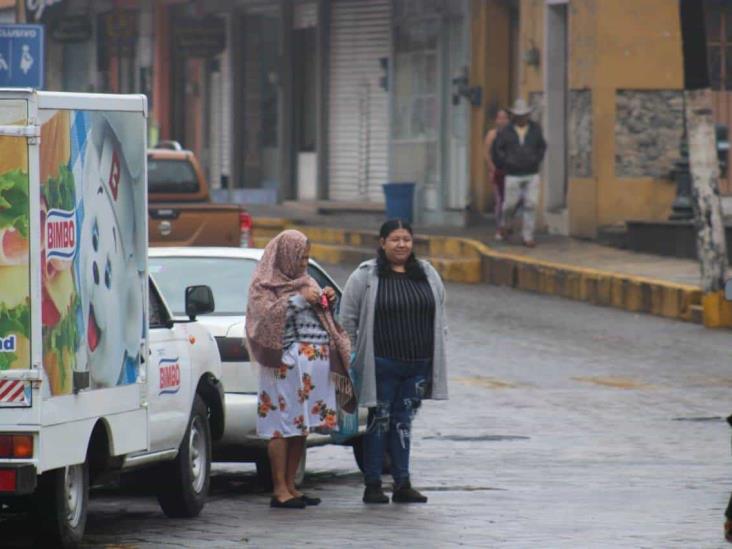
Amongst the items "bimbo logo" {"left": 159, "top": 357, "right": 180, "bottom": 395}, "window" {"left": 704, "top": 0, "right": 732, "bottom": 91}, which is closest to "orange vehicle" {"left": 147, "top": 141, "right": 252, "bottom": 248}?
"window" {"left": 704, "top": 0, "right": 732, "bottom": 91}

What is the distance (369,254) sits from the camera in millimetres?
31453

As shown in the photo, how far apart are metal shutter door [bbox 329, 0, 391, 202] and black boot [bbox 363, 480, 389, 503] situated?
87.5 ft

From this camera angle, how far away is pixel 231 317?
45.4 feet

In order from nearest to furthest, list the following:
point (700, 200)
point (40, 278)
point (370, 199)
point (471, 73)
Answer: point (40, 278) < point (700, 200) < point (471, 73) < point (370, 199)

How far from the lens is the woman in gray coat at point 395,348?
12906mm

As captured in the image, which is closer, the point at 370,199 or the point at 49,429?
the point at 49,429

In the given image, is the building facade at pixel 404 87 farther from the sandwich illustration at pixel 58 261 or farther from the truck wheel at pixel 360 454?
the sandwich illustration at pixel 58 261

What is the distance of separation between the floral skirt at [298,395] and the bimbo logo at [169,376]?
2.61 ft

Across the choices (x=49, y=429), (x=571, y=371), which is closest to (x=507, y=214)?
(x=571, y=371)

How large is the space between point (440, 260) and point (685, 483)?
16391mm

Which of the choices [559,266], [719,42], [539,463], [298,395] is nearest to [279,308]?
[298,395]

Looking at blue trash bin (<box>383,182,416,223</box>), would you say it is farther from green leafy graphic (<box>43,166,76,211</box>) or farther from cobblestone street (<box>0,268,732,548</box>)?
green leafy graphic (<box>43,166,76,211</box>)

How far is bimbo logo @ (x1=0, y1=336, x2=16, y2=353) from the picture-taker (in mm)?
10008

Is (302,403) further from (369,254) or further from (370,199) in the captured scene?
(370,199)
